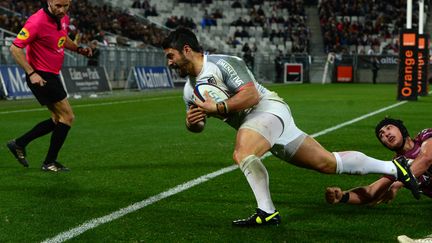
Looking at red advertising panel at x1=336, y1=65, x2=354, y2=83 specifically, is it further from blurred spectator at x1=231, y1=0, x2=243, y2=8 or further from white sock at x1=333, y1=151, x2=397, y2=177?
white sock at x1=333, y1=151, x2=397, y2=177

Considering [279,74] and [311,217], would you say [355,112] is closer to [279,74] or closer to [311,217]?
[311,217]

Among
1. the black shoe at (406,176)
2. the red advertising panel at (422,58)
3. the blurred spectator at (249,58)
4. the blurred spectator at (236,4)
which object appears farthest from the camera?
the blurred spectator at (236,4)

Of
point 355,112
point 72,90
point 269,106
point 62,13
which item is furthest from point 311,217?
point 72,90

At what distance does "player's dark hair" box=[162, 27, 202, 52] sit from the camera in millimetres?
5719

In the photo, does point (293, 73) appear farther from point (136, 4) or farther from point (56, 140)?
point (56, 140)

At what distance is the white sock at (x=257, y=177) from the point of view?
18.5ft

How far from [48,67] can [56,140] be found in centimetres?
88

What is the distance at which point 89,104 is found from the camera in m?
23.2

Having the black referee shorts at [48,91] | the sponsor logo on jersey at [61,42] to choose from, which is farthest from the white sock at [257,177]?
the sponsor logo on jersey at [61,42]

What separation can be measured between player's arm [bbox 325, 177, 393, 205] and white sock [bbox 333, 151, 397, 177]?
0.55 m

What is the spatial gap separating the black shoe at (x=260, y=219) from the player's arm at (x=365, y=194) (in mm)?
921

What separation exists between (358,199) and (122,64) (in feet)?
89.5

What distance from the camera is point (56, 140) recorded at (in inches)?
363

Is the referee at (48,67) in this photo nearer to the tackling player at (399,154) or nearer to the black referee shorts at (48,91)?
the black referee shorts at (48,91)
